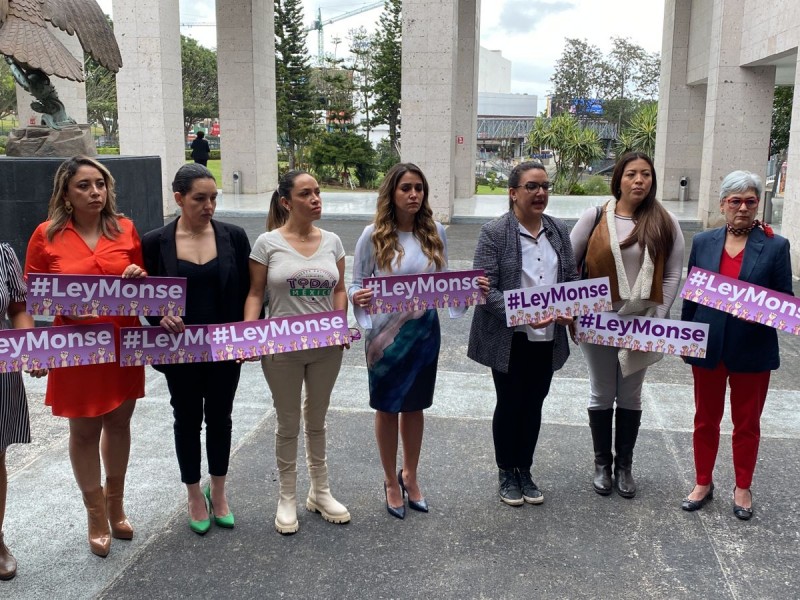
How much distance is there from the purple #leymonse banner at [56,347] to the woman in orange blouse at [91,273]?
79 millimetres

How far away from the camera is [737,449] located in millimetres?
4129

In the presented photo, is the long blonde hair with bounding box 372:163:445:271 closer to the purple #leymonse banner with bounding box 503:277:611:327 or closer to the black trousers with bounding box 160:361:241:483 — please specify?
the purple #leymonse banner with bounding box 503:277:611:327

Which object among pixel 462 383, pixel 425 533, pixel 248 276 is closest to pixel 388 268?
pixel 248 276

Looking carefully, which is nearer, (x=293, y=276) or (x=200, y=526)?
(x=293, y=276)

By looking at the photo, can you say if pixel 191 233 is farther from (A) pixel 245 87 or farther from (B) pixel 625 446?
(A) pixel 245 87

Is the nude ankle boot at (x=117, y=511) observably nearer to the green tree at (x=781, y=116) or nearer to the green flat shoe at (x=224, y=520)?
the green flat shoe at (x=224, y=520)

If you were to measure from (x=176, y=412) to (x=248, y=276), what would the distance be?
78 centimetres

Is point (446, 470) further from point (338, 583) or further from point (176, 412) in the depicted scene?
point (176, 412)

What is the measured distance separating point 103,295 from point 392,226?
4.76 feet

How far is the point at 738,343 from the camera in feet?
13.0

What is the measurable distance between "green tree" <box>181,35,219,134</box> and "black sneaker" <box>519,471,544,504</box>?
57.1 metres

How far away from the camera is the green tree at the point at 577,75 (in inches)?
1932

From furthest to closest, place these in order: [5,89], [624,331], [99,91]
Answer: [99,91] → [5,89] → [624,331]

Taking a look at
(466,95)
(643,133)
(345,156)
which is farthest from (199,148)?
(643,133)
